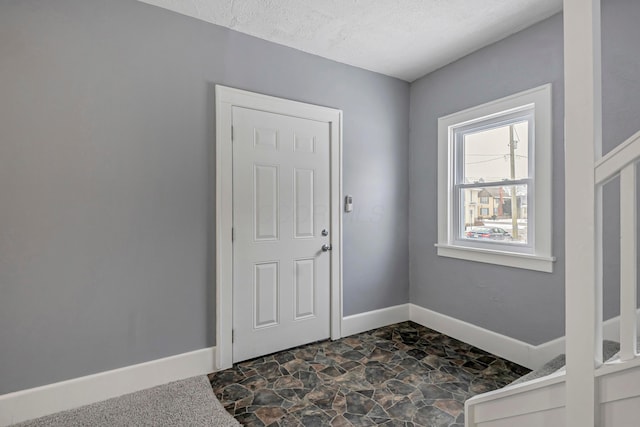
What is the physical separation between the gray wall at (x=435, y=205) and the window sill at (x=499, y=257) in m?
0.05

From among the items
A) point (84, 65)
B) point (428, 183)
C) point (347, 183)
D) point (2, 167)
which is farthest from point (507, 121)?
point (2, 167)

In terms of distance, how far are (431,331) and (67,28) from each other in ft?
12.6

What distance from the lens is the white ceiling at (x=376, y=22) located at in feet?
7.10

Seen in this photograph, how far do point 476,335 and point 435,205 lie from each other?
50.6 inches

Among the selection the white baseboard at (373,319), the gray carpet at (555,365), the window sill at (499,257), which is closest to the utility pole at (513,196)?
the window sill at (499,257)

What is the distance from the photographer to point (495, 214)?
9.09ft

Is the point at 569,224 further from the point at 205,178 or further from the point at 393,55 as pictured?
the point at 393,55

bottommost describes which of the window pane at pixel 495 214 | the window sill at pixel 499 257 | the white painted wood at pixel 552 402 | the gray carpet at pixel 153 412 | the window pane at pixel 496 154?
the gray carpet at pixel 153 412

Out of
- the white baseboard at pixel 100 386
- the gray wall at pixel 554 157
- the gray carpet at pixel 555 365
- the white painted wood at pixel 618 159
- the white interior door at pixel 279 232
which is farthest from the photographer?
the white interior door at pixel 279 232

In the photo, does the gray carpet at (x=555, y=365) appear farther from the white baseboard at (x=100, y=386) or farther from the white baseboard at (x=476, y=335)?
the white baseboard at (x=100, y=386)

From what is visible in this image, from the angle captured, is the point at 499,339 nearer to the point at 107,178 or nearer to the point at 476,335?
the point at 476,335

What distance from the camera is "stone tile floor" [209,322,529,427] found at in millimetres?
1883

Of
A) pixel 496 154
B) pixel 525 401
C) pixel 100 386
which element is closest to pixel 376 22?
pixel 496 154

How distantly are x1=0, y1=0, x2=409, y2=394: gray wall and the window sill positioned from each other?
2217mm
